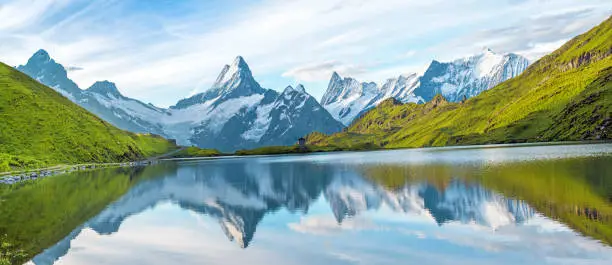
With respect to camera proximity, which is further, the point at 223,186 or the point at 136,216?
the point at 223,186

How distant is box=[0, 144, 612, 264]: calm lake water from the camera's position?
3731cm

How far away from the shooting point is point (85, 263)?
126 feet

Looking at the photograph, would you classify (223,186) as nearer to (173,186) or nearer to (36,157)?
(173,186)

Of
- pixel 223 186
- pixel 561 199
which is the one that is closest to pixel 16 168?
pixel 223 186

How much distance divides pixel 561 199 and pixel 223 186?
6963 cm

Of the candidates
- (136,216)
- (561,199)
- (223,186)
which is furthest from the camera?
(223,186)

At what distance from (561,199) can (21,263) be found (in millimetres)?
53521

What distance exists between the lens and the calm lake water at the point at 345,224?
37.3 metres

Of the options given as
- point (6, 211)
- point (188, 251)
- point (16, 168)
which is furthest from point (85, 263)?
point (16, 168)

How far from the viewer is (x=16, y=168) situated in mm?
141875

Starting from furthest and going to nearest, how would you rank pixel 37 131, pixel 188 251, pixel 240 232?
pixel 37 131 → pixel 240 232 → pixel 188 251

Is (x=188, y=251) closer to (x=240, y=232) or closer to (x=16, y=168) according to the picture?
(x=240, y=232)

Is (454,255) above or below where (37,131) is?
below

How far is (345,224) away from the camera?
51.3 metres
